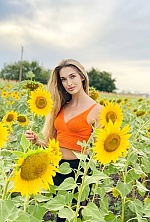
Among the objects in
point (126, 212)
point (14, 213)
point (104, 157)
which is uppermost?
point (104, 157)

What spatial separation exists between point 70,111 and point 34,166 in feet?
4.09

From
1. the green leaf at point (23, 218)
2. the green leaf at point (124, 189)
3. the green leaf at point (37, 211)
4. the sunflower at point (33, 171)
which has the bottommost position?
the green leaf at point (37, 211)

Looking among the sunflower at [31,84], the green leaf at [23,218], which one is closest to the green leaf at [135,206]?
the green leaf at [23,218]

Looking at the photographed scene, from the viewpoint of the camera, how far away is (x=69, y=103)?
2393mm

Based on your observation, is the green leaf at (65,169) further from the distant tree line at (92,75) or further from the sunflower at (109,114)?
the distant tree line at (92,75)

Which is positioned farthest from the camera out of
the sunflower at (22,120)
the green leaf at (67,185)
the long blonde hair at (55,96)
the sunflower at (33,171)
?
the sunflower at (22,120)

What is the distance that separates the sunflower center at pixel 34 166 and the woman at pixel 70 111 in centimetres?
104

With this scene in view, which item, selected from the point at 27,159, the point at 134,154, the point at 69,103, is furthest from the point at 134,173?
the point at 27,159

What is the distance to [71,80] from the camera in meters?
2.24

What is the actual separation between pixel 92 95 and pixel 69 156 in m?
0.84

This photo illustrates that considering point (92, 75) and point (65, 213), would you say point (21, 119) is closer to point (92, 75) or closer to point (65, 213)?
point (65, 213)

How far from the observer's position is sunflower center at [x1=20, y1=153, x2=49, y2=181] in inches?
42.0

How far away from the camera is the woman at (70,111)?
87.4 inches

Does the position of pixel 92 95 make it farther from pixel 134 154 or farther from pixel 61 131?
pixel 134 154
